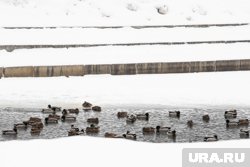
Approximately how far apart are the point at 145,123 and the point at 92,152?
2.99 metres

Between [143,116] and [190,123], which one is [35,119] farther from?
[190,123]

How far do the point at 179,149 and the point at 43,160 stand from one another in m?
1.88

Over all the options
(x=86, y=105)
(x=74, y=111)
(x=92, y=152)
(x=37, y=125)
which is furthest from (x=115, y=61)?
(x=92, y=152)

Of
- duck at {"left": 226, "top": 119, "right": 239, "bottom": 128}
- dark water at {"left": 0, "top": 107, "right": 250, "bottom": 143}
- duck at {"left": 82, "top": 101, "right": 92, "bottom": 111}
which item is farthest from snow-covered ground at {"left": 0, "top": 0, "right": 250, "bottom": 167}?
duck at {"left": 226, "top": 119, "right": 239, "bottom": 128}

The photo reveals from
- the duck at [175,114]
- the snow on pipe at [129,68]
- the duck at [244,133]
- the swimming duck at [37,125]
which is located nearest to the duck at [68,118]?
the swimming duck at [37,125]

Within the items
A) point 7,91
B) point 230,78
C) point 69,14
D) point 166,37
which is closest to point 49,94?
point 7,91

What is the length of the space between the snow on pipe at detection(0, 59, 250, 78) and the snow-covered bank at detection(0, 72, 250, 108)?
0.24 m

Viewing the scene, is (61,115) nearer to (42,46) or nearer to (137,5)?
(42,46)

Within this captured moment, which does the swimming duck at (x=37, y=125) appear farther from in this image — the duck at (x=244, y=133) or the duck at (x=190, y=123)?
the duck at (x=244, y=133)

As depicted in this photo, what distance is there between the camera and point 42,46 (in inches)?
691

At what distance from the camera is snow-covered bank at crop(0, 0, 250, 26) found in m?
22.4

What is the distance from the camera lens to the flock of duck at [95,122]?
916 centimetres

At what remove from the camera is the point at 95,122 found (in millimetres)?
10250

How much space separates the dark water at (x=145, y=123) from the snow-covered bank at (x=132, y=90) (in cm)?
56
